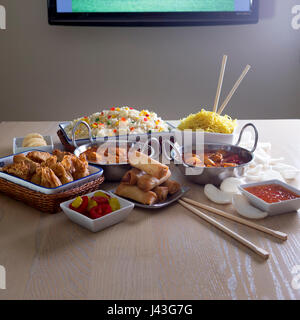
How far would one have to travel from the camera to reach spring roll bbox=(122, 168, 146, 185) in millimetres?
1307

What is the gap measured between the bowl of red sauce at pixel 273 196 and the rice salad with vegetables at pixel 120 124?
27.1 inches

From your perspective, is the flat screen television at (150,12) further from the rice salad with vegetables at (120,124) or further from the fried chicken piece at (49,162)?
the fried chicken piece at (49,162)

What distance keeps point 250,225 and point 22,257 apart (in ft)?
2.12

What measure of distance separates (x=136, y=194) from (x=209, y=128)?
27.0 inches

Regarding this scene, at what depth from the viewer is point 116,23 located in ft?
11.5

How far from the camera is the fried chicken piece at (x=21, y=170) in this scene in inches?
50.2

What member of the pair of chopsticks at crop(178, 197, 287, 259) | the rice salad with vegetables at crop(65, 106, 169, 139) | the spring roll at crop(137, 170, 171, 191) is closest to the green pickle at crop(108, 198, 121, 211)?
the spring roll at crop(137, 170, 171, 191)

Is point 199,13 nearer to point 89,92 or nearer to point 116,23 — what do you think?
point 116,23

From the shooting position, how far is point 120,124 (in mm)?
1885

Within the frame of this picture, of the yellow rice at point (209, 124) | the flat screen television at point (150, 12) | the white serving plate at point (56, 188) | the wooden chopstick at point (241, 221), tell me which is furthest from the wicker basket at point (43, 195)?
the flat screen television at point (150, 12)

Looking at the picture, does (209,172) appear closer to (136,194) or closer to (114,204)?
(136,194)

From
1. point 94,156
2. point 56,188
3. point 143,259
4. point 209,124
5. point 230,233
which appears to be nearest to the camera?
point 143,259

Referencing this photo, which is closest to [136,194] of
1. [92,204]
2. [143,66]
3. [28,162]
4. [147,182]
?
[147,182]

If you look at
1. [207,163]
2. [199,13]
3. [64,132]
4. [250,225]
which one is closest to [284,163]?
[207,163]
